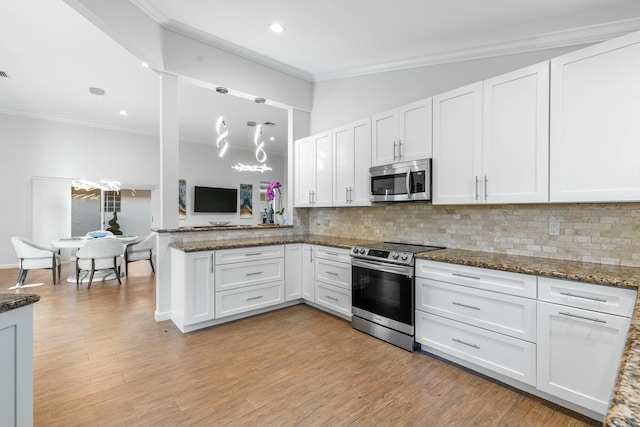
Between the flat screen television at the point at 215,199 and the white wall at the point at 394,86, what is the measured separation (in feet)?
16.0

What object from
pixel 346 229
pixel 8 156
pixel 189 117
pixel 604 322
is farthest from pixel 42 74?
pixel 604 322

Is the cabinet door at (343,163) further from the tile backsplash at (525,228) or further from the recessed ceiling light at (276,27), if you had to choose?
the recessed ceiling light at (276,27)

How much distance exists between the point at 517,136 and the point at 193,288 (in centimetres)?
325

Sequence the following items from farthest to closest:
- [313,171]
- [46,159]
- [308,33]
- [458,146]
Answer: [46,159] → [313,171] → [308,33] → [458,146]

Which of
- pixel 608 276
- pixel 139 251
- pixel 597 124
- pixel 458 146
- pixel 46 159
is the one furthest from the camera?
pixel 46 159

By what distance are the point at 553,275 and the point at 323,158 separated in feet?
9.32

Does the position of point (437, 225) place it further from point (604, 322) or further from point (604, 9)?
point (604, 9)

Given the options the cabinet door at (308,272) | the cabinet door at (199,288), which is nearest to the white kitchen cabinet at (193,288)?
the cabinet door at (199,288)

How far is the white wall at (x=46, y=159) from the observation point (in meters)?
6.23

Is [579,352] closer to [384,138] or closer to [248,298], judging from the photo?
[384,138]

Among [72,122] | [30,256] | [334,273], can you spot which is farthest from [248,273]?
[72,122]

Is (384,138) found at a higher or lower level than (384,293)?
higher

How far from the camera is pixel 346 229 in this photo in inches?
168

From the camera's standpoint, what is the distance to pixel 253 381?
2291mm
